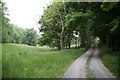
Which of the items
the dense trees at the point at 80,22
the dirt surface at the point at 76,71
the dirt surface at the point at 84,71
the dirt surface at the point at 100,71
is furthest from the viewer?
the dense trees at the point at 80,22

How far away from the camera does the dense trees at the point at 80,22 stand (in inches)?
1329

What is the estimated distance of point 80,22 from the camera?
119 ft

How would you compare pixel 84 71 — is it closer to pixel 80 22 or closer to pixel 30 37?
pixel 80 22

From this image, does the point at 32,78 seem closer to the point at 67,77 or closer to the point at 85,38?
the point at 67,77

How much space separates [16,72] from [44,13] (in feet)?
153

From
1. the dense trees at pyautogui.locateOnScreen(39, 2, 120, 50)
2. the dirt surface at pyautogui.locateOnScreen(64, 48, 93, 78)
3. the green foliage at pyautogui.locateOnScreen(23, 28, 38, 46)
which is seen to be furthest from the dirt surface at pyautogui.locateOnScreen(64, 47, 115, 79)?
the green foliage at pyautogui.locateOnScreen(23, 28, 38, 46)

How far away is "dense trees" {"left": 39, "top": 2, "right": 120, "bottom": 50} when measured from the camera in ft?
111

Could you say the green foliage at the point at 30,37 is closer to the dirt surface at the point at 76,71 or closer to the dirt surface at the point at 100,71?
the dirt surface at the point at 76,71

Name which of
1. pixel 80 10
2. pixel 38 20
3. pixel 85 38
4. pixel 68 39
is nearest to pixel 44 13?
pixel 38 20

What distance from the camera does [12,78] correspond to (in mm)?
15977

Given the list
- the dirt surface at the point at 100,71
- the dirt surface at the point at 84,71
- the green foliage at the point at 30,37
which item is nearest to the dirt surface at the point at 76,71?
the dirt surface at the point at 84,71

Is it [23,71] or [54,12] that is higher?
[54,12]

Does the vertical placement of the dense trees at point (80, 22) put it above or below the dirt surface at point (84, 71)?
above

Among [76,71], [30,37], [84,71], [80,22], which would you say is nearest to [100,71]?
[84,71]
